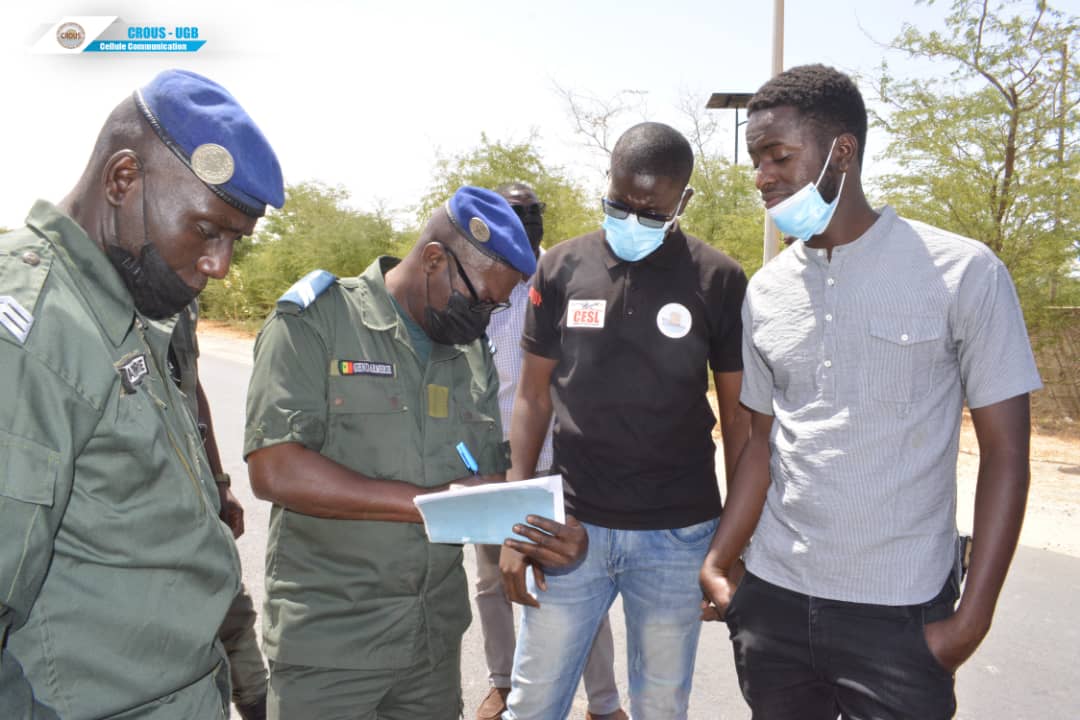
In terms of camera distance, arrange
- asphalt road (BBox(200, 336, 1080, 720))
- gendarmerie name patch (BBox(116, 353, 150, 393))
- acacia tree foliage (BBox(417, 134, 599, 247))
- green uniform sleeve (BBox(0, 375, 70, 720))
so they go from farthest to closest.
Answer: acacia tree foliage (BBox(417, 134, 599, 247)) → asphalt road (BBox(200, 336, 1080, 720)) → gendarmerie name patch (BBox(116, 353, 150, 393)) → green uniform sleeve (BBox(0, 375, 70, 720))

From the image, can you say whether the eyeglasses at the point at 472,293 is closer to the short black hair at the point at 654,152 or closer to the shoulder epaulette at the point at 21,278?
the short black hair at the point at 654,152

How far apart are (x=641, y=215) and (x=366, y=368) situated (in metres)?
1.05

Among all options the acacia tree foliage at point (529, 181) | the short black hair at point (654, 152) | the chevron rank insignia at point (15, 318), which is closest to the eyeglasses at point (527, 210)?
the short black hair at point (654, 152)

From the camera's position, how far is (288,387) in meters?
1.80

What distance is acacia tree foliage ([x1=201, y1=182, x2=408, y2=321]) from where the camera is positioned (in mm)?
22391

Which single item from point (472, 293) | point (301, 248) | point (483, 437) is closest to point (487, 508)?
point (483, 437)

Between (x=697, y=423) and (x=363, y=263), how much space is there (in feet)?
68.0

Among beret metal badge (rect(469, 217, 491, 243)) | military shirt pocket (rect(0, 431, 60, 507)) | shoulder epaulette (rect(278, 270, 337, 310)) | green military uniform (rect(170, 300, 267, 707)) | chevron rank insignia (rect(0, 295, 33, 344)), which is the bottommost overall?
green military uniform (rect(170, 300, 267, 707))

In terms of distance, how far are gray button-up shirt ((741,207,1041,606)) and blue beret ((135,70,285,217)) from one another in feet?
4.18

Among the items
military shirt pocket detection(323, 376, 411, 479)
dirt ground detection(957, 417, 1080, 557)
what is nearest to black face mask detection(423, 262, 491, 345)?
military shirt pocket detection(323, 376, 411, 479)

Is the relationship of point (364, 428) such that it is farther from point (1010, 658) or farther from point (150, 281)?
point (1010, 658)

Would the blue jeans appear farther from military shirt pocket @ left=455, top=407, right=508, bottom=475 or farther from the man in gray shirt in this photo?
military shirt pocket @ left=455, top=407, right=508, bottom=475

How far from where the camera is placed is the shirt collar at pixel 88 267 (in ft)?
4.00

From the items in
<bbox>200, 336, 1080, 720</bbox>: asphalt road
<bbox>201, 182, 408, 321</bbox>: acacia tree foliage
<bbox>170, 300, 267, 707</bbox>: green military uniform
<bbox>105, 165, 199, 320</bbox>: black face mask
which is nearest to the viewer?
<bbox>105, 165, 199, 320</bbox>: black face mask
